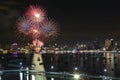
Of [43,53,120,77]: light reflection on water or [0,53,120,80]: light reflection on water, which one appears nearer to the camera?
[0,53,120,80]: light reflection on water

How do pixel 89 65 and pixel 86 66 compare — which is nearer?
pixel 86 66

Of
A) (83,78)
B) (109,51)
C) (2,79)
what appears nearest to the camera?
(83,78)

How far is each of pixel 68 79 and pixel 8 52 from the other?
11609 centimetres

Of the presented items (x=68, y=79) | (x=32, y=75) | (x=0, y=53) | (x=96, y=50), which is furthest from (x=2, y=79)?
(x=96, y=50)

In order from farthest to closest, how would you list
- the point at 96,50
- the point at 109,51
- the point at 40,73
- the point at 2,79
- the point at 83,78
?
1. the point at 96,50
2. the point at 109,51
3. the point at 40,73
4. the point at 2,79
5. the point at 83,78

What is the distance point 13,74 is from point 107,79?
409 inches

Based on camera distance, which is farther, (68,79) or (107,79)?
(68,79)

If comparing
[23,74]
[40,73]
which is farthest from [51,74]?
[23,74]

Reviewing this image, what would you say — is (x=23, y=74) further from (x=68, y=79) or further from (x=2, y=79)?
(x=68, y=79)

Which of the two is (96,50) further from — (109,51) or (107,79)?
(107,79)

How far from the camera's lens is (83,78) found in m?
22.0

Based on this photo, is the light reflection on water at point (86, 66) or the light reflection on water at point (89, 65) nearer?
the light reflection on water at point (86, 66)

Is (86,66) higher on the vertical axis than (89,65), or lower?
higher

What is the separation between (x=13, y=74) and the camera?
27391 mm
